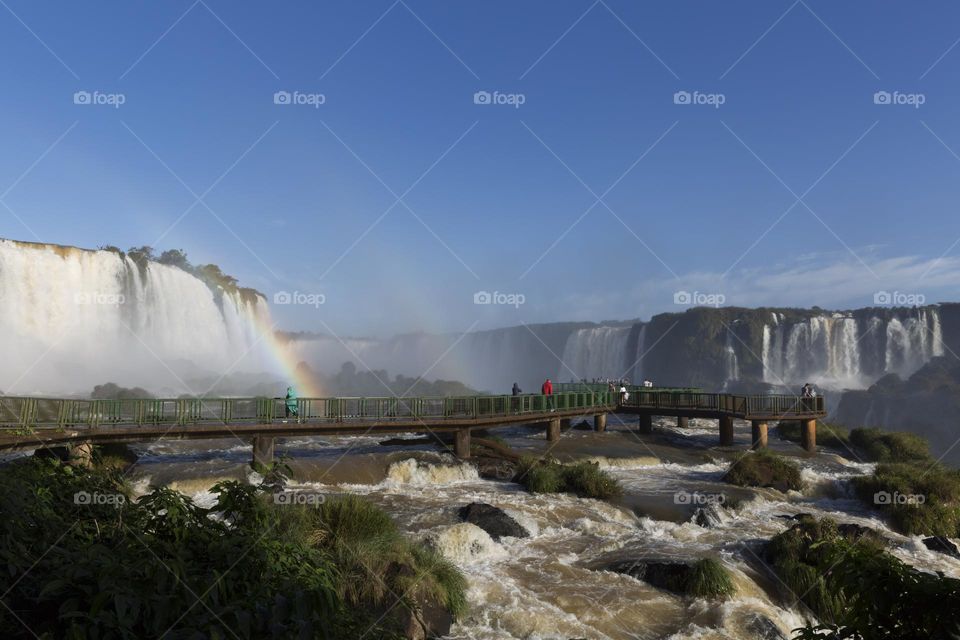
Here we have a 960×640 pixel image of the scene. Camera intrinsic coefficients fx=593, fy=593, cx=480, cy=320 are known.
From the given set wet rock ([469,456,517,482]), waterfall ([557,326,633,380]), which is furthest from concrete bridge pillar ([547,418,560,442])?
waterfall ([557,326,633,380])

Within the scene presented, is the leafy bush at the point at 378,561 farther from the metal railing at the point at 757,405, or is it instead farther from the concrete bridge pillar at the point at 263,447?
the metal railing at the point at 757,405

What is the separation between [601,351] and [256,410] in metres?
68.8

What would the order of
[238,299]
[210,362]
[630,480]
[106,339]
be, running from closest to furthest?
[630,480] → [106,339] → [210,362] → [238,299]

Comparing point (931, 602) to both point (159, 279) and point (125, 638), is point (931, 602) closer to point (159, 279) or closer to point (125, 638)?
A: point (125, 638)

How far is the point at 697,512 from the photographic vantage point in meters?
16.4

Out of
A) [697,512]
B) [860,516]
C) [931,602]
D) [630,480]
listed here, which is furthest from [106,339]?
[931,602]

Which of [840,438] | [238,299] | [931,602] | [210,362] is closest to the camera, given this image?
[931,602]

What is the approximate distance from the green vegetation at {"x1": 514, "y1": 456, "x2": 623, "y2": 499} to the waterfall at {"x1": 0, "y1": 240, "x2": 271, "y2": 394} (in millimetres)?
41185

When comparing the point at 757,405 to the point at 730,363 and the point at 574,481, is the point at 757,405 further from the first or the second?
the point at 730,363

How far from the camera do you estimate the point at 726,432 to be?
3000 centimetres

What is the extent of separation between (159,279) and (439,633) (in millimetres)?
51582

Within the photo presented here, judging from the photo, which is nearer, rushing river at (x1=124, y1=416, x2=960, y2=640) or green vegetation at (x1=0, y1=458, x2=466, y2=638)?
green vegetation at (x1=0, y1=458, x2=466, y2=638)

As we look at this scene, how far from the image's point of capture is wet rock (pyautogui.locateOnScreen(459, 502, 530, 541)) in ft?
47.1

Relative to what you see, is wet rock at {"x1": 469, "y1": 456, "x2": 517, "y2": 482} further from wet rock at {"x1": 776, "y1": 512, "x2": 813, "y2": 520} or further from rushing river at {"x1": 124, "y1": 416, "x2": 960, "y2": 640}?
wet rock at {"x1": 776, "y1": 512, "x2": 813, "y2": 520}
